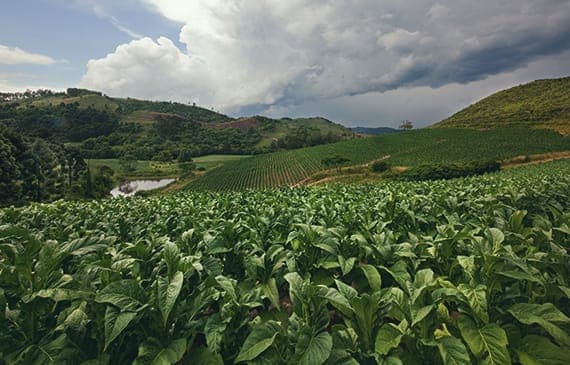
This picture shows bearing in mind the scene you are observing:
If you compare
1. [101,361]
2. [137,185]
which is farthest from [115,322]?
[137,185]

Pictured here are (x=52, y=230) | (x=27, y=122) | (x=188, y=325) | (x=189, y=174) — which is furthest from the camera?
(x=27, y=122)

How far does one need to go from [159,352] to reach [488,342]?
99.1 inches

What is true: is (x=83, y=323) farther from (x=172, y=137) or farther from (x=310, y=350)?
(x=172, y=137)

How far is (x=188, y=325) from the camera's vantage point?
2459 mm

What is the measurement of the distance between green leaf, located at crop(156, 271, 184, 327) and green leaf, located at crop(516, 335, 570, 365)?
2.71 meters

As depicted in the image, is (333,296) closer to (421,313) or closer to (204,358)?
(421,313)

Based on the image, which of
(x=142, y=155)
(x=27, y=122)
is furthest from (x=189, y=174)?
(x=27, y=122)

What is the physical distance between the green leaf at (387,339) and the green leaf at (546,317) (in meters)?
0.99

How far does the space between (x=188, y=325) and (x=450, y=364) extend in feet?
6.89

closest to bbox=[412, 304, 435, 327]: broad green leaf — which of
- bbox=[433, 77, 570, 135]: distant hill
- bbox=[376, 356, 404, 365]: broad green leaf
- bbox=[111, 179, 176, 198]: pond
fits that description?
bbox=[376, 356, 404, 365]: broad green leaf

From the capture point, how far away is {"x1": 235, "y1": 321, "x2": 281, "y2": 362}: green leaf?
6.88ft

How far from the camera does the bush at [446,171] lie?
167 feet

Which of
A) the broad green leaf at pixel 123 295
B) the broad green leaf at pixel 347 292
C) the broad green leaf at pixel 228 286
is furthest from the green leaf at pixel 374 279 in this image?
the broad green leaf at pixel 123 295

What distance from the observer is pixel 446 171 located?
51781mm
